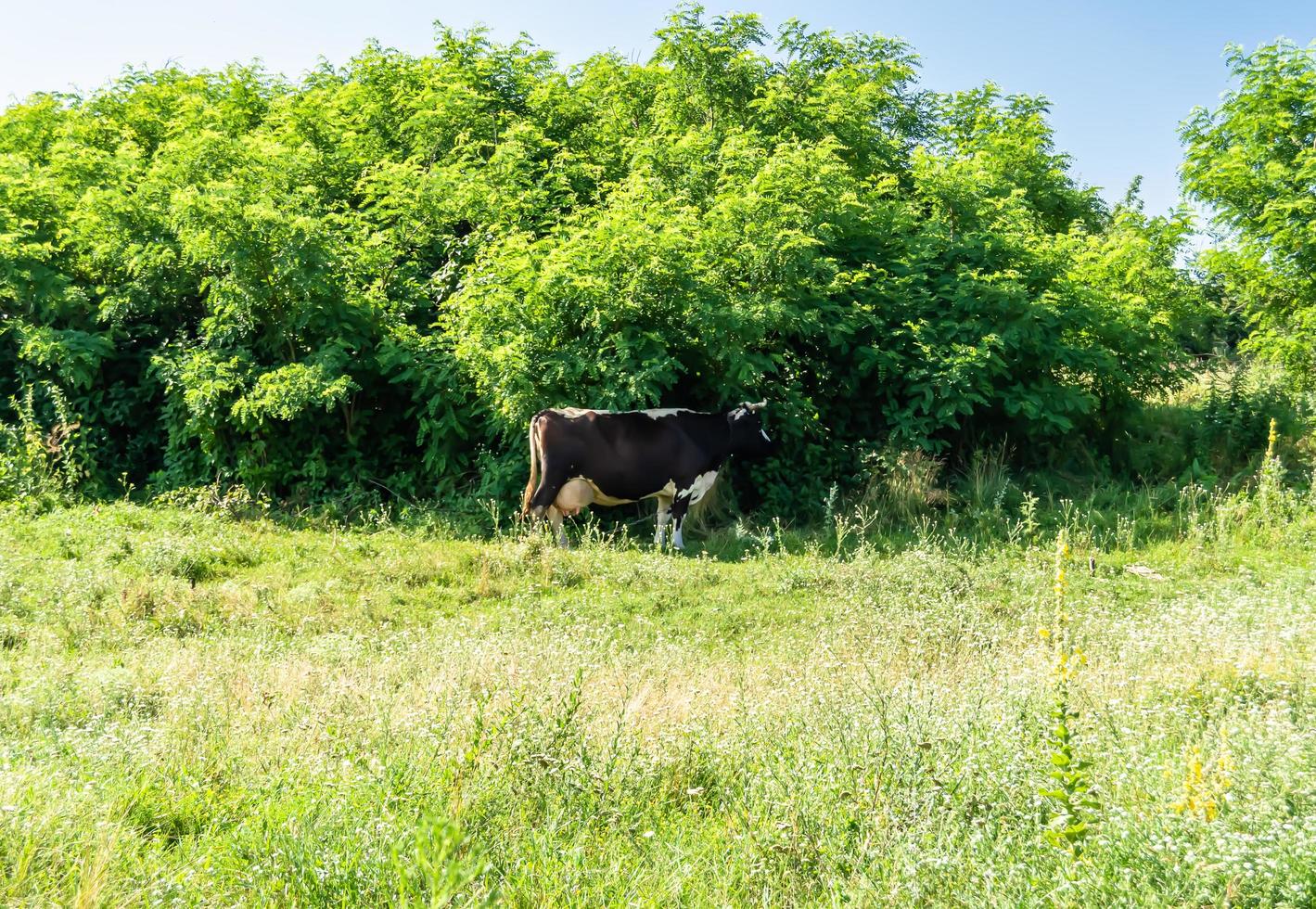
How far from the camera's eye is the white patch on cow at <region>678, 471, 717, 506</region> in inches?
467

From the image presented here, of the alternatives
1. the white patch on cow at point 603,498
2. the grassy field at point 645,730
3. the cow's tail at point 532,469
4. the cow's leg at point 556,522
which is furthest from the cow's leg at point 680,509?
the grassy field at point 645,730

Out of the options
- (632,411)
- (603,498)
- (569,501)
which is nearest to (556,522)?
(569,501)

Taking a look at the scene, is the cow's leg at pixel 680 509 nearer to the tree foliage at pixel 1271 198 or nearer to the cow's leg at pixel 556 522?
the cow's leg at pixel 556 522

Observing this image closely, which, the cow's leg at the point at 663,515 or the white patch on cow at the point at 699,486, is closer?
the cow's leg at the point at 663,515

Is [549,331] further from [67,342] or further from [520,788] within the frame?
[520,788]

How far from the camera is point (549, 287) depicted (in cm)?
1138

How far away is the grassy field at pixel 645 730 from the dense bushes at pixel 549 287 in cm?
311

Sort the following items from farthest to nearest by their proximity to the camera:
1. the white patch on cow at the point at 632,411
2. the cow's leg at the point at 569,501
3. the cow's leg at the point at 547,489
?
the cow's leg at the point at 569,501
the white patch on cow at the point at 632,411
the cow's leg at the point at 547,489

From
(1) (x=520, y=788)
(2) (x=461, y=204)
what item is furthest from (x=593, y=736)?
(2) (x=461, y=204)

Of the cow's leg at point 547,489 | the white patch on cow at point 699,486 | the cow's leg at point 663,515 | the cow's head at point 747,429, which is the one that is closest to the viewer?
the cow's leg at point 547,489

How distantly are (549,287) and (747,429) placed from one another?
292 cm

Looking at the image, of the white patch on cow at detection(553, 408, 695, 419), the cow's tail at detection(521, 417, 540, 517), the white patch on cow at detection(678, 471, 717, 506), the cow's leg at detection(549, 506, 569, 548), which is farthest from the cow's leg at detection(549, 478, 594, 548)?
the white patch on cow at detection(678, 471, 717, 506)

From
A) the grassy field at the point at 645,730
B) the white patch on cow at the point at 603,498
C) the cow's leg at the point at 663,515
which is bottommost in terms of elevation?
the grassy field at the point at 645,730

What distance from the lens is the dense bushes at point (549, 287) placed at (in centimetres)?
1184
